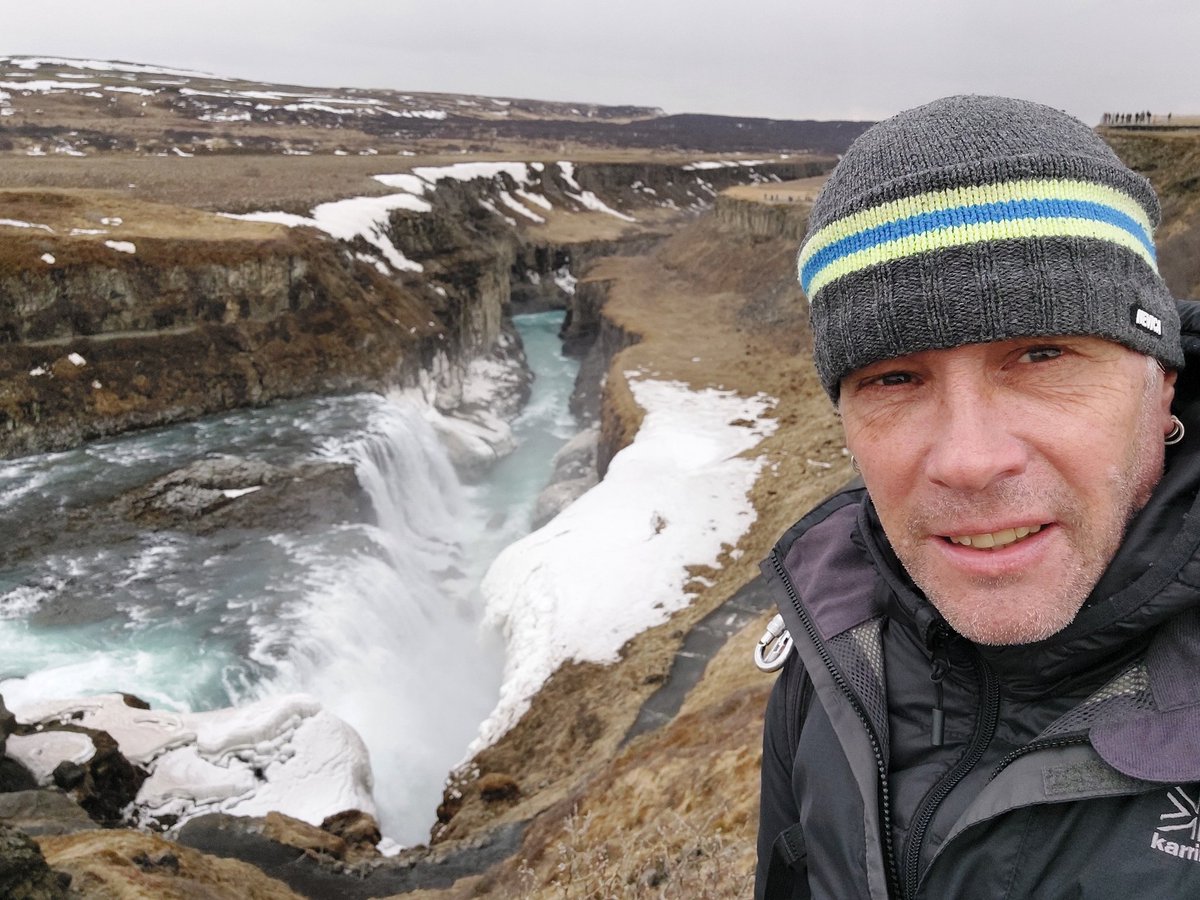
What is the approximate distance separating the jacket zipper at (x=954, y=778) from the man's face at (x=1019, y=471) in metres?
0.18

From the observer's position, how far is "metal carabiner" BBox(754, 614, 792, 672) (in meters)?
2.46

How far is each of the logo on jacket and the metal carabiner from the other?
3.44 ft

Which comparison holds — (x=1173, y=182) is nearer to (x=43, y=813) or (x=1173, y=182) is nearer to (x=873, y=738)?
(x=873, y=738)

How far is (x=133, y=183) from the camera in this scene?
39.2 m

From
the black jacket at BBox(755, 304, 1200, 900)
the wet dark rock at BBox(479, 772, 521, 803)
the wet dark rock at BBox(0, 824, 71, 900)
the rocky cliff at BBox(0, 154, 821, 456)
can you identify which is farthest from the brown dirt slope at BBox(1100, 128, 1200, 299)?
the rocky cliff at BBox(0, 154, 821, 456)

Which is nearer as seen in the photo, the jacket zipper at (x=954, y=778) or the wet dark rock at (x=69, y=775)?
the jacket zipper at (x=954, y=778)

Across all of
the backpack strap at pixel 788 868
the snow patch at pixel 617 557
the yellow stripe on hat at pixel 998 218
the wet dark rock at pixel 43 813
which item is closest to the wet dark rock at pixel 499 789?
the snow patch at pixel 617 557

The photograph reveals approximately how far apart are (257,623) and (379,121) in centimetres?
11332

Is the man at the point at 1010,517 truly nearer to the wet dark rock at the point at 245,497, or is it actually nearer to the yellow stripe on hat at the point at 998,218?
the yellow stripe on hat at the point at 998,218

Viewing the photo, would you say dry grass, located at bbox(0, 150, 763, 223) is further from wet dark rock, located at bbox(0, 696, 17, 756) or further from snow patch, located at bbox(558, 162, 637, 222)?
wet dark rock, located at bbox(0, 696, 17, 756)

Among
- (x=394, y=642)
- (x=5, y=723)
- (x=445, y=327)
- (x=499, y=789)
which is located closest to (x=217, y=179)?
(x=445, y=327)

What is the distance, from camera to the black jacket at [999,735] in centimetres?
149

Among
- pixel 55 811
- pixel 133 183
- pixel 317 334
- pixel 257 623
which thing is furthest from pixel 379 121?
pixel 55 811

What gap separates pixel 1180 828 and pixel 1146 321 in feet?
3.42
